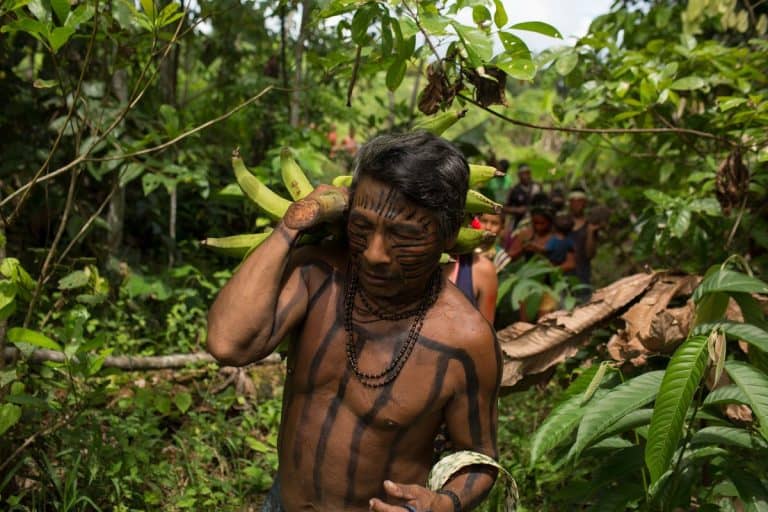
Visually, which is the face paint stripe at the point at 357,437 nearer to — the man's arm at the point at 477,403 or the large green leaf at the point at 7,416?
the man's arm at the point at 477,403

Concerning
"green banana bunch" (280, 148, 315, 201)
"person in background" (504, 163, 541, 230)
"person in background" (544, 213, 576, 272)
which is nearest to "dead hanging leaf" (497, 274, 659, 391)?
"green banana bunch" (280, 148, 315, 201)

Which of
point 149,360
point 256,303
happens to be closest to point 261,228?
point 149,360

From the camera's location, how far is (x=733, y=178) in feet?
9.98

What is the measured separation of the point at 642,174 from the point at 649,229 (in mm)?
899

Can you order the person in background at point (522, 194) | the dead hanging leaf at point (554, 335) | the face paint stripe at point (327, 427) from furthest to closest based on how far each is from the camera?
the person in background at point (522, 194) → the dead hanging leaf at point (554, 335) → the face paint stripe at point (327, 427)

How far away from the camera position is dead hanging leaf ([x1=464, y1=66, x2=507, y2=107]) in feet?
7.63

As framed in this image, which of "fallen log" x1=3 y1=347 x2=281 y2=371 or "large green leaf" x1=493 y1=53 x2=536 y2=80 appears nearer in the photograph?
"large green leaf" x1=493 y1=53 x2=536 y2=80

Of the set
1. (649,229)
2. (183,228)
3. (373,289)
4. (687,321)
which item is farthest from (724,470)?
(183,228)

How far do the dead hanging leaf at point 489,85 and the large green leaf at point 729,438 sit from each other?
4.22 feet

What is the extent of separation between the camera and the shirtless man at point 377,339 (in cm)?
158

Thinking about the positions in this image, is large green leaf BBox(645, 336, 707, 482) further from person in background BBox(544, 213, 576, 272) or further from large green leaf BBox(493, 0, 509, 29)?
person in background BBox(544, 213, 576, 272)

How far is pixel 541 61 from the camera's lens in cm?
330

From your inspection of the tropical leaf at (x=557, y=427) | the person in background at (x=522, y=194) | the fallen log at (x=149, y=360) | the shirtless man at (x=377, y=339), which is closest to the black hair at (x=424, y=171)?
the shirtless man at (x=377, y=339)

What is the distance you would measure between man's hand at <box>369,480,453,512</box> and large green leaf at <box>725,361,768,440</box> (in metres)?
0.95
